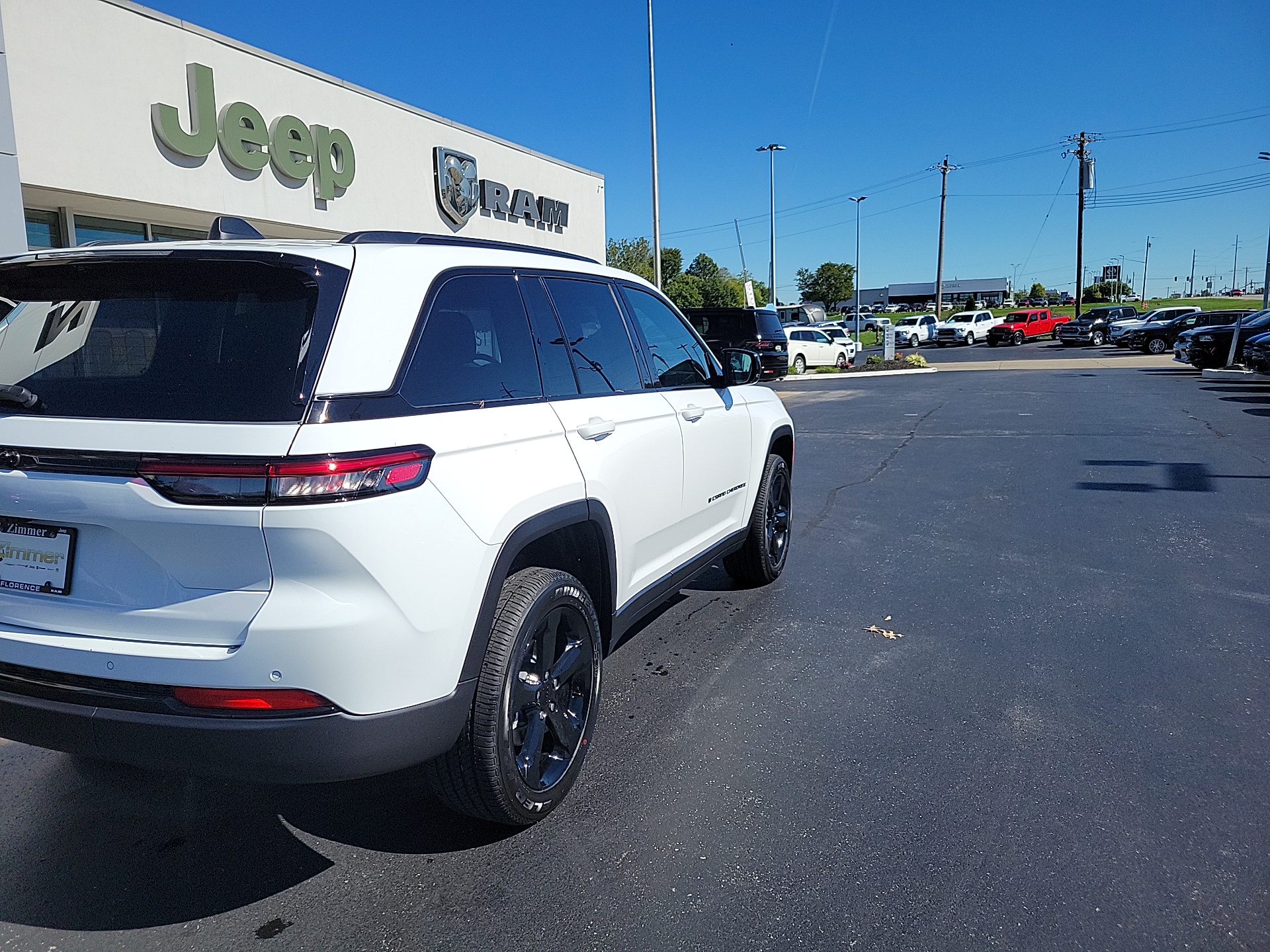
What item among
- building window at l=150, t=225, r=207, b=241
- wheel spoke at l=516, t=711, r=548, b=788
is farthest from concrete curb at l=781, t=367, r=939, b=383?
wheel spoke at l=516, t=711, r=548, b=788

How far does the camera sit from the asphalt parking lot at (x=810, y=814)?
97.7 inches

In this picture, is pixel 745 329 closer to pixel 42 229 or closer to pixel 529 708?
pixel 42 229

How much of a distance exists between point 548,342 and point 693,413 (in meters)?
1.08

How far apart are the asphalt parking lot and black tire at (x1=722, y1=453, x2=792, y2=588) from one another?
0.54 feet

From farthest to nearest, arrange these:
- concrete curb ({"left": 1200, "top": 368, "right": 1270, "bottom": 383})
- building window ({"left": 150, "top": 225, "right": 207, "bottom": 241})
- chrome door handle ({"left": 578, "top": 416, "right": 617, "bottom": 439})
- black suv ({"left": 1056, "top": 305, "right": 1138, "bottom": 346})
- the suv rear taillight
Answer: black suv ({"left": 1056, "top": 305, "right": 1138, "bottom": 346})
concrete curb ({"left": 1200, "top": 368, "right": 1270, "bottom": 383})
building window ({"left": 150, "top": 225, "right": 207, "bottom": 241})
chrome door handle ({"left": 578, "top": 416, "right": 617, "bottom": 439})
the suv rear taillight

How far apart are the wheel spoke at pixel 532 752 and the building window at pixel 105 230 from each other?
11934 millimetres

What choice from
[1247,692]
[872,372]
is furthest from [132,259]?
[872,372]

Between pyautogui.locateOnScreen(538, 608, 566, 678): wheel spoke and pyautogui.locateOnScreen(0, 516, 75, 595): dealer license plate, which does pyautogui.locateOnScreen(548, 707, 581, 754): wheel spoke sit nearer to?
pyautogui.locateOnScreen(538, 608, 566, 678): wheel spoke

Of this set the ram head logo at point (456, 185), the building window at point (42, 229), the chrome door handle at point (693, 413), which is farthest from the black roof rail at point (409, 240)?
the ram head logo at point (456, 185)

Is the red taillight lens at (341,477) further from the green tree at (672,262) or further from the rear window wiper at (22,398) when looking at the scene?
the green tree at (672,262)

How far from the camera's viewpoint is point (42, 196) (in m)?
11.4

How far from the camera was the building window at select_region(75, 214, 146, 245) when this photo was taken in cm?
1219

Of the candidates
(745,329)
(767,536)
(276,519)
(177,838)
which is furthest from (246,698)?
(745,329)

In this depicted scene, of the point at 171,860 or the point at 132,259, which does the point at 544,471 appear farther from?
the point at 171,860
